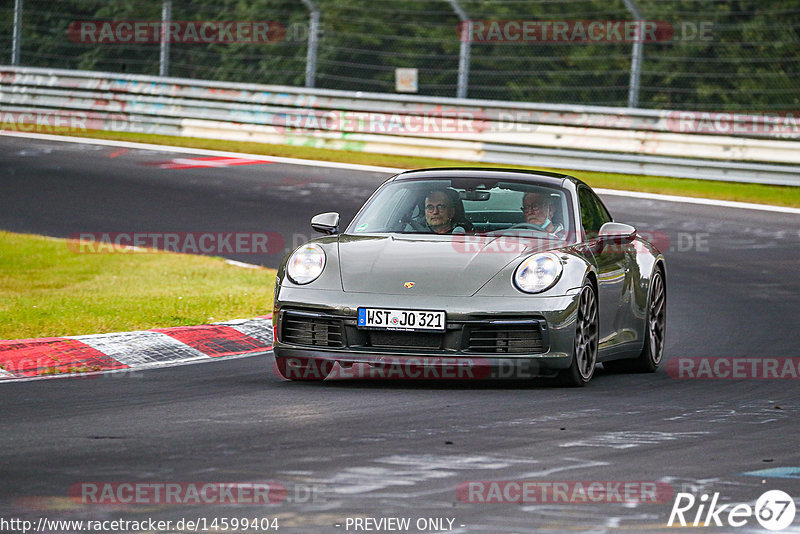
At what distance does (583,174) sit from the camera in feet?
69.1

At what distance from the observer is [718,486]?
18.5 feet

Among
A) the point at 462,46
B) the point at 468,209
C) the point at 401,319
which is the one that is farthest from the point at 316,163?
the point at 401,319

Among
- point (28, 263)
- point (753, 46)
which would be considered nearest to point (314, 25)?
point (753, 46)

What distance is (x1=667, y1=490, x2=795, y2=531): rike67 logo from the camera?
5077 mm

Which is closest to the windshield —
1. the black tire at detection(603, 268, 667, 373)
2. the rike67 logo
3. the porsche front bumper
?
the porsche front bumper

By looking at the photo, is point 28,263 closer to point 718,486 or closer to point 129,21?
point 718,486

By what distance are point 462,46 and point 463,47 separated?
0.02m

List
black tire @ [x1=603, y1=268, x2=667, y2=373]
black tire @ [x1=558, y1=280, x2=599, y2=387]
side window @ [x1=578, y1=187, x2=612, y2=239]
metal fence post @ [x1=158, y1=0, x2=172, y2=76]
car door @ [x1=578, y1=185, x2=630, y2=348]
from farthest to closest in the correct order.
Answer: metal fence post @ [x1=158, y1=0, x2=172, y2=76] < black tire @ [x1=603, y1=268, x2=667, y2=373] < side window @ [x1=578, y1=187, x2=612, y2=239] < car door @ [x1=578, y1=185, x2=630, y2=348] < black tire @ [x1=558, y1=280, x2=599, y2=387]

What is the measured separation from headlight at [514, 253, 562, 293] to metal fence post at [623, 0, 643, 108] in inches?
506

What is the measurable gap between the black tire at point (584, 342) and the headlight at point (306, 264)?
1448 mm

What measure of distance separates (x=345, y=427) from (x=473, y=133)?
50.1 feet

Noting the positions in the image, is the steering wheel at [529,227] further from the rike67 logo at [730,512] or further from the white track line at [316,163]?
the white track line at [316,163]

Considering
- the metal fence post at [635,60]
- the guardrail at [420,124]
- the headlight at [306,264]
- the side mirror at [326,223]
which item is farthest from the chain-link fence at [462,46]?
the headlight at [306,264]

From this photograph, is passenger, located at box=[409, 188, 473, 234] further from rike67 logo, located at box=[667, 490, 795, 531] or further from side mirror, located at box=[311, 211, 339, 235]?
rike67 logo, located at box=[667, 490, 795, 531]
